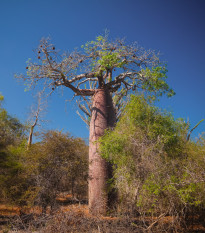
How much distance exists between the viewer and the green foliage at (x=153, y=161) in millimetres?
3939

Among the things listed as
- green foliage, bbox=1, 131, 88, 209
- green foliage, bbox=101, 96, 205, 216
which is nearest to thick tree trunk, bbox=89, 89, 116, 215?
green foliage, bbox=101, 96, 205, 216

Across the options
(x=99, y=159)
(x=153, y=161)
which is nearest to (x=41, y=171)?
(x=99, y=159)

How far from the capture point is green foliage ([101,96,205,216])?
3939 mm

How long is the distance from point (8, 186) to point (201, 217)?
18.5 ft

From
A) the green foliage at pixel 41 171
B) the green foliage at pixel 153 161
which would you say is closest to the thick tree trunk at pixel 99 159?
the green foliage at pixel 153 161

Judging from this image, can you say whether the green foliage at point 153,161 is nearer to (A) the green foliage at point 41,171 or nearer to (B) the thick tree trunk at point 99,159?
(B) the thick tree trunk at point 99,159

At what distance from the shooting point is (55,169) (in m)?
6.17

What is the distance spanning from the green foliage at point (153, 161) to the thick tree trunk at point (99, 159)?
2.82 feet

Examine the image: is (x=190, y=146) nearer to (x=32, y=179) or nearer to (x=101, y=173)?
(x=101, y=173)

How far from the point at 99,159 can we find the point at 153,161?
2.51m

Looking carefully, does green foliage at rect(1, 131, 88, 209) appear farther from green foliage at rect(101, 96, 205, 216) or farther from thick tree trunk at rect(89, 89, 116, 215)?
green foliage at rect(101, 96, 205, 216)

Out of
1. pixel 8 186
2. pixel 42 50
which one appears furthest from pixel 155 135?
pixel 8 186

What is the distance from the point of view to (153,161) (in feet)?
13.3

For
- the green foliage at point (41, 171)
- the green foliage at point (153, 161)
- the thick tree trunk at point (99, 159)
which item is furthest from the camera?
the thick tree trunk at point (99, 159)
